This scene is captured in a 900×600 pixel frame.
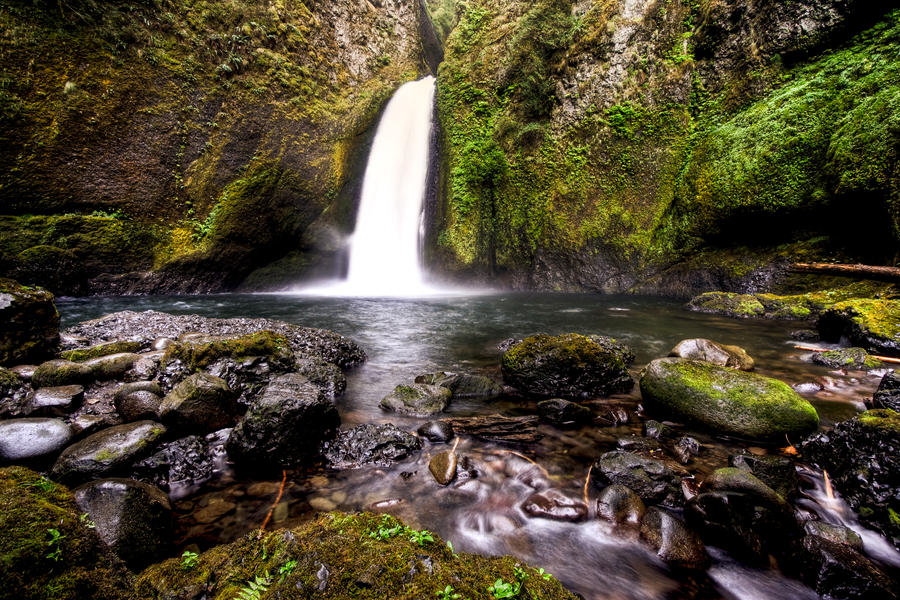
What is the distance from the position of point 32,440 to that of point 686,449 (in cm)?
504

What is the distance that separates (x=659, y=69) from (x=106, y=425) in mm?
18030

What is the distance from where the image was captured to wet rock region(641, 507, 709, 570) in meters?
2.09

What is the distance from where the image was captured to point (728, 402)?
11.3 ft

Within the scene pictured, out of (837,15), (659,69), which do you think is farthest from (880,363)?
(659,69)

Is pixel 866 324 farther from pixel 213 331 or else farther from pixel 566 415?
pixel 213 331

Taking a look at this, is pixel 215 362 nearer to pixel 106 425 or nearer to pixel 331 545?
pixel 106 425

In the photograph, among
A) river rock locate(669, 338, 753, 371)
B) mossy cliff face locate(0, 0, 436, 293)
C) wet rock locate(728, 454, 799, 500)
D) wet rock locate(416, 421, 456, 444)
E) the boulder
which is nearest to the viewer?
wet rock locate(728, 454, 799, 500)

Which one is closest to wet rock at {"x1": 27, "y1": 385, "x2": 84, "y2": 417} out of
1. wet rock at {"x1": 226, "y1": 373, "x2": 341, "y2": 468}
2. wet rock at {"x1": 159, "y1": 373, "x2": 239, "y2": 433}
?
wet rock at {"x1": 159, "y1": 373, "x2": 239, "y2": 433}

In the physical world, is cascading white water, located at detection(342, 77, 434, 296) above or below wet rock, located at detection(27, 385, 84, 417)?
above

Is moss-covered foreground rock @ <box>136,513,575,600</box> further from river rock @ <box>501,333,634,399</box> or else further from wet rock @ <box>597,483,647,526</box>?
river rock @ <box>501,333,634,399</box>

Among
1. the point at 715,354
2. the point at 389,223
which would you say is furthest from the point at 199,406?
the point at 389,223

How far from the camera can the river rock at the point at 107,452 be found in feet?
7.91

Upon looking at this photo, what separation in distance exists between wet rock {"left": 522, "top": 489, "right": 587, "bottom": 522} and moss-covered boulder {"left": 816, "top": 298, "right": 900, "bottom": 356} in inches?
263

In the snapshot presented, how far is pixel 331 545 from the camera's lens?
114 cm
